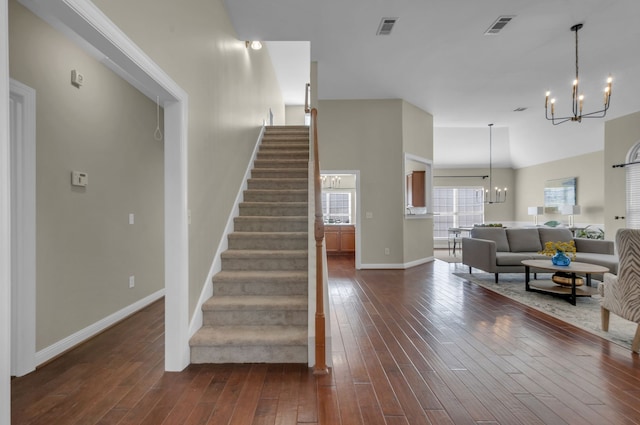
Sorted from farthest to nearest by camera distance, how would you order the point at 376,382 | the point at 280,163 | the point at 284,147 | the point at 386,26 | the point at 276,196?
the point at 284,147 → the point at 280,163 → the point at 276,196 → the point at 386,26 → the point at 376,382

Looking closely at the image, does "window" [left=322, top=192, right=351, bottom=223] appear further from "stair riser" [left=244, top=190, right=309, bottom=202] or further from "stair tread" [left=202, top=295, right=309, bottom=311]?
"stair tread" [left=202, top=295, right=309, bottom=311]

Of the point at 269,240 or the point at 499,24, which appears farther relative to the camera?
the point at 499,24

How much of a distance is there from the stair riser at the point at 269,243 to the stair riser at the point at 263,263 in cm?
28

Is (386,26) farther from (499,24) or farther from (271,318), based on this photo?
(271,318)

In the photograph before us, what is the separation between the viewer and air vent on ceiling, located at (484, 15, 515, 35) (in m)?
4.12

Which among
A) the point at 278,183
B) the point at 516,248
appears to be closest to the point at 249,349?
the point at 278,183

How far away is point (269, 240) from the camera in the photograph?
146 inches

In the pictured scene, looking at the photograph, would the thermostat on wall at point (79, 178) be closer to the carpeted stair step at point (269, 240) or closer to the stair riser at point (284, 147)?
the carpeted stair step at point (269, 240)

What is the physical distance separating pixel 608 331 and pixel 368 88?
5.17m

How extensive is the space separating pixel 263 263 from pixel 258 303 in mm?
589

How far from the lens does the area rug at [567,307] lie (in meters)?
3.27

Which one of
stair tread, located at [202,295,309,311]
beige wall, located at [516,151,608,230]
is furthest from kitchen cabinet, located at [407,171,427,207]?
stair tread, located at [202,295,309,311]

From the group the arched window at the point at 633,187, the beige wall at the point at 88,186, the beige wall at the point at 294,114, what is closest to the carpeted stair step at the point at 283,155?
the beige wall at the point at 88,186

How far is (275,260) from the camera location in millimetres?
3436
